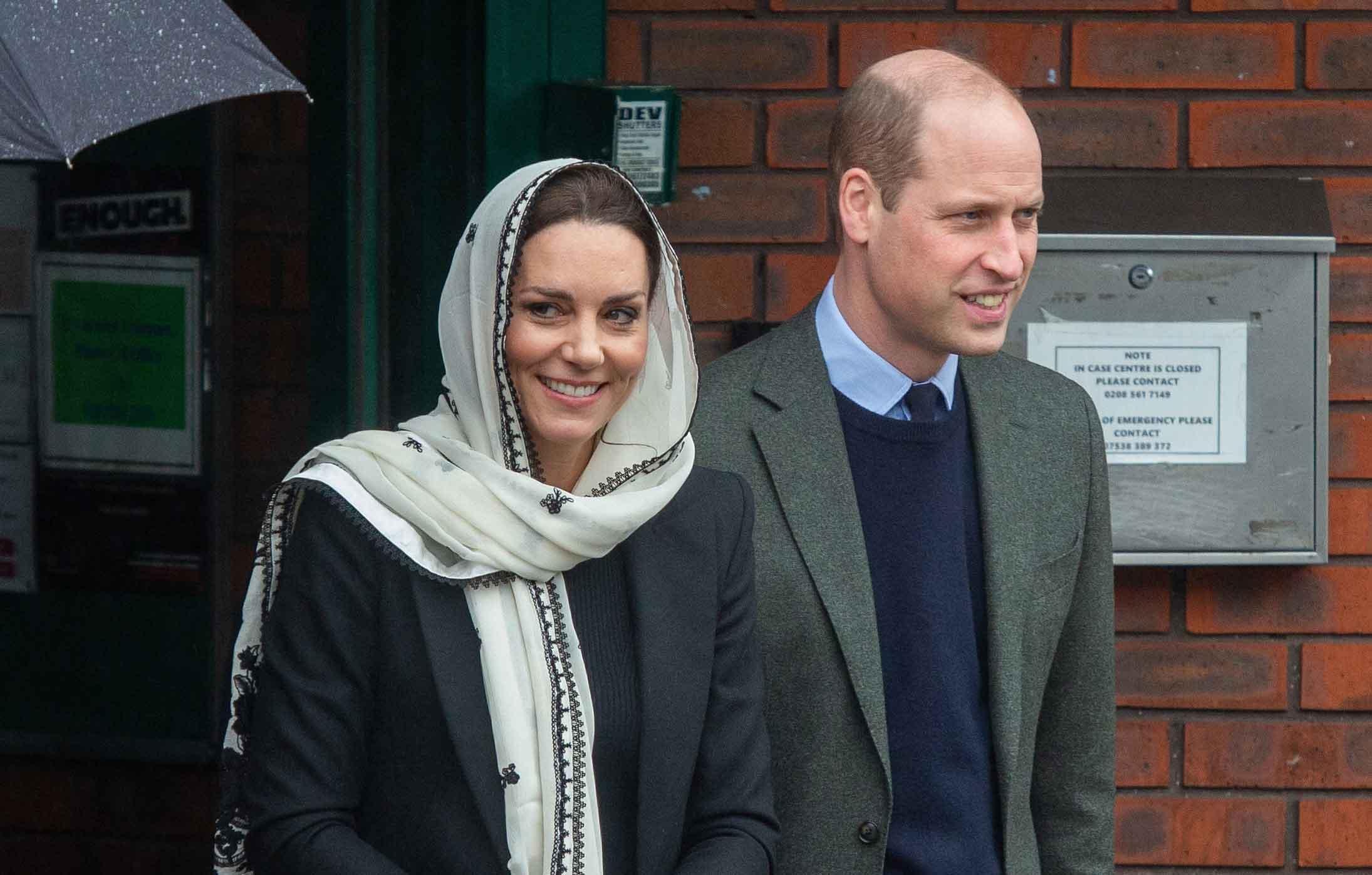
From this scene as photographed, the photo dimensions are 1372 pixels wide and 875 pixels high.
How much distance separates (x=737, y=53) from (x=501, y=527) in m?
1.39

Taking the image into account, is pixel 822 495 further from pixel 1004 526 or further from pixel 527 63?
pixel 527 63

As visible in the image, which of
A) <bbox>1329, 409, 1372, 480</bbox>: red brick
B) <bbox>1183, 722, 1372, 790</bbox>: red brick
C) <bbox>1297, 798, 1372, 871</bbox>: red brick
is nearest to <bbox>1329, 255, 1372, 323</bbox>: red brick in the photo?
<bbox>1329, 409, 1372, 480</bbox>: red brick

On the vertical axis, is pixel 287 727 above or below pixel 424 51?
below

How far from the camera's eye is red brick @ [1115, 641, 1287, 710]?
128 inches

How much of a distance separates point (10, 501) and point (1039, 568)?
6.50 feet

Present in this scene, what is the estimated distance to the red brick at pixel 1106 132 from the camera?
3.20 m

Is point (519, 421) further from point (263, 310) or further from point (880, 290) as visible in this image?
point (263, 310)

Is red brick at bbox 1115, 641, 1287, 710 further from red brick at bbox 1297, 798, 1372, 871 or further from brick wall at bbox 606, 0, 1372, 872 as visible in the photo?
red brick at bbox 1297, 798, 1372, 871

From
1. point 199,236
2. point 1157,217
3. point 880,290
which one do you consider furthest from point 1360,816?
point 199,236

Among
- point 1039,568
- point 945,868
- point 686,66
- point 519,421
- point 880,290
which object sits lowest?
point 945,868

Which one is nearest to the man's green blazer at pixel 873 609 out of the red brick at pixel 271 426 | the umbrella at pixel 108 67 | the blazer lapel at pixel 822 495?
the blazer lapel at pixel 822 495

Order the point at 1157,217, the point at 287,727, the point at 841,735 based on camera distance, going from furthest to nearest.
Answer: the point at 1157,217
the point at 841,735
the point at 287,727

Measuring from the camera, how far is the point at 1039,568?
237 centimetres

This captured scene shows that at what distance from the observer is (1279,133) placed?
3207mm
